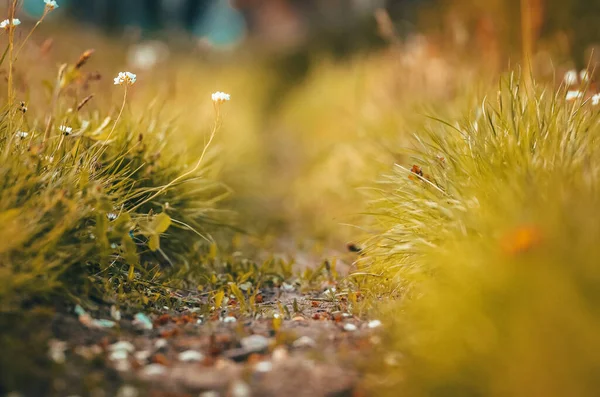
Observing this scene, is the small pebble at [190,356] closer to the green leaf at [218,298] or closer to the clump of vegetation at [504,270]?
the green leaf at [218,298]

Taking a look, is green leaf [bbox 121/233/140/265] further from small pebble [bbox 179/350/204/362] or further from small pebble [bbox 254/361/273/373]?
small pebble [bbox 254/361/273/373]

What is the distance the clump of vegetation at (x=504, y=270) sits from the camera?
1426 millimetres

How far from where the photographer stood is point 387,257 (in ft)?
8.06

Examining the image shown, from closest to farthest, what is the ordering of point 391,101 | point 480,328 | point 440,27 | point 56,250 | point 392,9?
point 480,328, point 56,250, point 391,101, point 440,27, point 392,9

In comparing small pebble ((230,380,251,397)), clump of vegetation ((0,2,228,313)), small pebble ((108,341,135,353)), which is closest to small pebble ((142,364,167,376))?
small pebble ((108,341,135,353))

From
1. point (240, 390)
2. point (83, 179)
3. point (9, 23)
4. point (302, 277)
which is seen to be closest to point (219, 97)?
point (83, 179)

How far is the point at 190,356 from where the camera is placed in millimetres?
1815

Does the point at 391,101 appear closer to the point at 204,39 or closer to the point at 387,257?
the point at 204,39

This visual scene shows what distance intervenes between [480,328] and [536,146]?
38.2 inches

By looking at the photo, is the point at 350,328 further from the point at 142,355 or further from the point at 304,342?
the point at 142,355

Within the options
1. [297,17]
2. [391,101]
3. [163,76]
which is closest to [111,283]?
[391,101]

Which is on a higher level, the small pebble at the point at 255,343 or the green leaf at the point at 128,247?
the green leaf at the point at 128,247

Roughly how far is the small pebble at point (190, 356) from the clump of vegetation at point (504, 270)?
57cm

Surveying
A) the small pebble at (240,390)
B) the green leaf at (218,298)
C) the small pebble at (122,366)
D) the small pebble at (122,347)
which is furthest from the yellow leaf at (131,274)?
the small pebble at (240,390)
